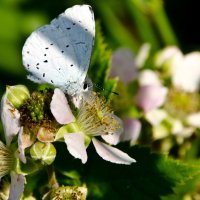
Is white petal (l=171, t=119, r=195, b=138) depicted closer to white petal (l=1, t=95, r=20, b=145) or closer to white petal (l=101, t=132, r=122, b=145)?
white petal (l=101, t=132, r=122, b=145)

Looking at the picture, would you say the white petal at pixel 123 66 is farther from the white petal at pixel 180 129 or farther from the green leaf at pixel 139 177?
the green leaf at pixel 139 177

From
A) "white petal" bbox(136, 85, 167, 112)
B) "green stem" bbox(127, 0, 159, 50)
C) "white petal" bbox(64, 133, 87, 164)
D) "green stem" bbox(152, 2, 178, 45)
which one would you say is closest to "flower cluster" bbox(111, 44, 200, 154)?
"white petal" bbox(136, 85, 167, 112)

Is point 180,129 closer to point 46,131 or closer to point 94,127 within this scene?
point 94,127

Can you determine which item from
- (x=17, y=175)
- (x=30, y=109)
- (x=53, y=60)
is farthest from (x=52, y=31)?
(x=17, y=175)

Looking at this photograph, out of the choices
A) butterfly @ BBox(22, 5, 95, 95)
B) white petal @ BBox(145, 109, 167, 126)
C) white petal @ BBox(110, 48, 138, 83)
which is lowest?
white petal @ BBox(145, 109, 167, 126)

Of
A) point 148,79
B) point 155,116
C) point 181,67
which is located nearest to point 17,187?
point 155,116

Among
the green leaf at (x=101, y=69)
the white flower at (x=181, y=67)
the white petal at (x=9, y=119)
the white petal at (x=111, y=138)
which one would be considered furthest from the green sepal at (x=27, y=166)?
the white flower at (x=181, y=67)
